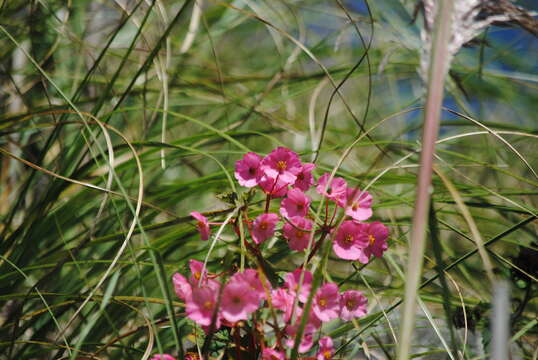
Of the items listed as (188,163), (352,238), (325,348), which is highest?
(188,163)

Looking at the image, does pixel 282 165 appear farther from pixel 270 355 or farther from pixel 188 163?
pixel 188 163

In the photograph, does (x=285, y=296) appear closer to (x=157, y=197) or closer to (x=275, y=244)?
(x=275, y=244)

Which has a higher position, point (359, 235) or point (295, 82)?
point (295, 82)

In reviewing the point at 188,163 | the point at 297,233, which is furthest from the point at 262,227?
the point at 188,163

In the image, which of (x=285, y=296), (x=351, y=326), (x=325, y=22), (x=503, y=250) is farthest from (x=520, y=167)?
(x=285, y=296)

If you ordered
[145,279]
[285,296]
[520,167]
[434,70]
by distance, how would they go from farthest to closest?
[520,167], [145,279], [285,296], [434,70]

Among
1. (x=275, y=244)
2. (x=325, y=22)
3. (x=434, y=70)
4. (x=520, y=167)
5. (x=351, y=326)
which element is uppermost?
(x=325, y=22)
